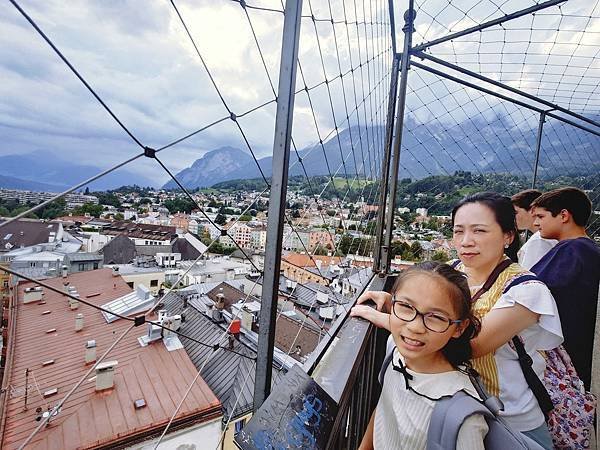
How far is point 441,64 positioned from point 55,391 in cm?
449

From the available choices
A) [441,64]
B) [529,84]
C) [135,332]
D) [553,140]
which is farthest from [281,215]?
[135,332]

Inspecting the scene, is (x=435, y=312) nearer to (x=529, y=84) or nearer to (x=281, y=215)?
(x=281, y=215)

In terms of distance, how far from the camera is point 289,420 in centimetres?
43

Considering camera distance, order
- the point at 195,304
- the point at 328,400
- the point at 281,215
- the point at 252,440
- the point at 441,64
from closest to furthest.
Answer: the point at 252,440
the point at 328,400
the point at 281,215
the point at 441,64
the point at 195,304

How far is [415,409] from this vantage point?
0.63 meters

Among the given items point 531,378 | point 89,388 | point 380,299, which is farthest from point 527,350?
point 89,388

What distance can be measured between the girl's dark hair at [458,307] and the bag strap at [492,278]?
0.45ft

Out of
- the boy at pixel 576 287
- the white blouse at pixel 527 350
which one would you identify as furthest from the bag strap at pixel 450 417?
the boy at pixel 576 287

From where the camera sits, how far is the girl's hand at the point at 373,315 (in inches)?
33.5

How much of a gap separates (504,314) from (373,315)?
0.31m

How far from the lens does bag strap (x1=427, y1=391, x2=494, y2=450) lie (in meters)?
0.53

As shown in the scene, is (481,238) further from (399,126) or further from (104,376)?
(104,376)

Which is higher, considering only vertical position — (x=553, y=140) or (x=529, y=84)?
(x=529, y=84)

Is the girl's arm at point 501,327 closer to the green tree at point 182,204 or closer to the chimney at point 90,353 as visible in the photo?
the green tree at point 182,204
